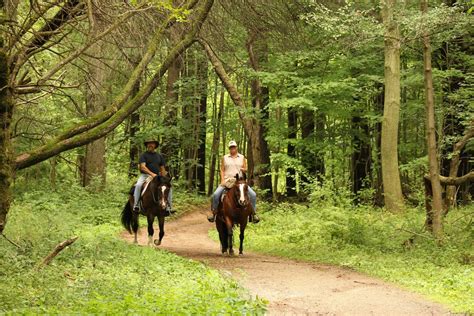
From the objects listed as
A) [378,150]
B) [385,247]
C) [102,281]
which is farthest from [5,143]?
[378,150]

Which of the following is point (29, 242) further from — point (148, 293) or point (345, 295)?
point (345, 295)

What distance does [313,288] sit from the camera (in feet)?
34.1

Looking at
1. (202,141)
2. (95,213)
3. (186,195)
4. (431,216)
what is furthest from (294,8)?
(202,141)

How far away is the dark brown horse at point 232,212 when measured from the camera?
49.2 feet

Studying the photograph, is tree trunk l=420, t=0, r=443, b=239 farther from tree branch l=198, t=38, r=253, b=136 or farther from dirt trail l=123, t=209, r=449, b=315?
tree branch l=198, t=38, r=253, b=136

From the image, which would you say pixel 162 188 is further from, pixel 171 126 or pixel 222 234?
pixel 171 126

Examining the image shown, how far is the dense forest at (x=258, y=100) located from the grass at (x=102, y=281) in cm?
19

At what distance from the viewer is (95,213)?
23.0 meters

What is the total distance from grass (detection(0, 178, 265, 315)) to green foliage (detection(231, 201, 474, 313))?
11.6ft

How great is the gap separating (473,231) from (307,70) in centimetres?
1327

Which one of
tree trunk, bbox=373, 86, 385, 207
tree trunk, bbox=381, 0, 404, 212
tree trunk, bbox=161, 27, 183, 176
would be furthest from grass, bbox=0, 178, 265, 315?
tree trunk, bbox=373, 86, 385, 207

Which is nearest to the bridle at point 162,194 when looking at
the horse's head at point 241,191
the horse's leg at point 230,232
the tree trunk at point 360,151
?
the horse's leg at point 230,232

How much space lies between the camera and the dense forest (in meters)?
9.70

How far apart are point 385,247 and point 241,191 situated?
4045 mm
